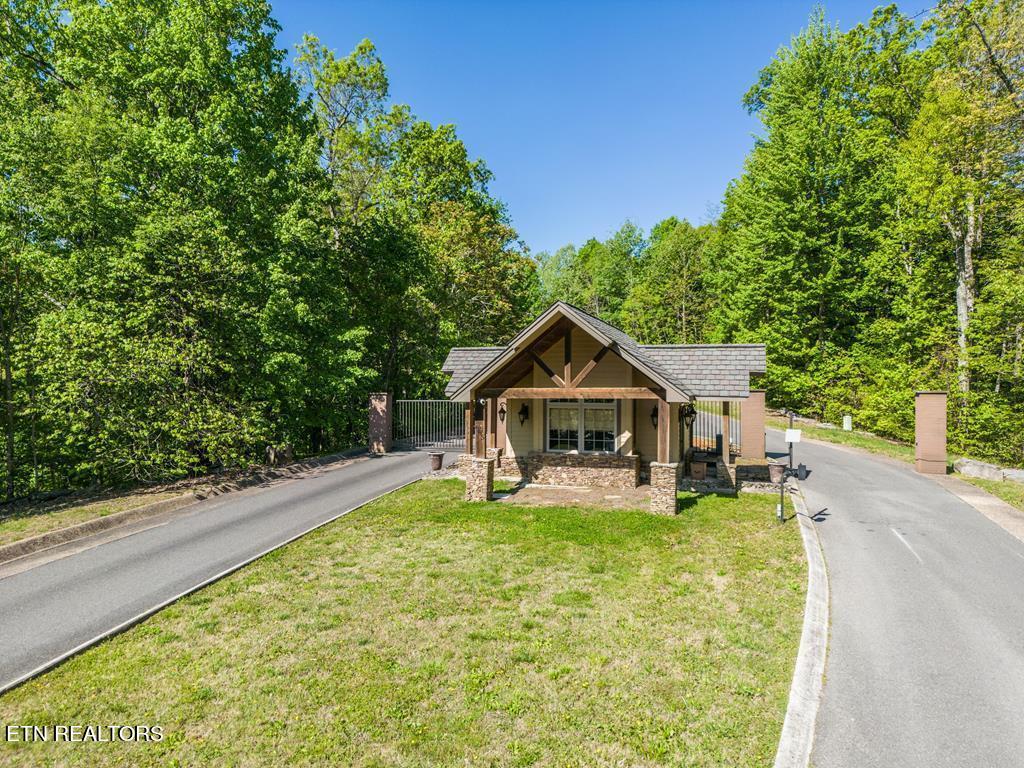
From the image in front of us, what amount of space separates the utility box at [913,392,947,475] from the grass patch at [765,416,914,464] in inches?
90.2

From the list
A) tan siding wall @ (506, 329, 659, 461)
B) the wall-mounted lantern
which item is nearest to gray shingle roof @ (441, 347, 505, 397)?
tan siding wall @ (506, 329, 659, 461)

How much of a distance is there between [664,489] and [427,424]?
15082 millimetres

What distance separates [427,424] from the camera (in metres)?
25.1

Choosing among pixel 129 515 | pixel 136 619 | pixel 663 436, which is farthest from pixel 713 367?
pixel 129 515

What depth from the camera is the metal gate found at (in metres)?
25.0

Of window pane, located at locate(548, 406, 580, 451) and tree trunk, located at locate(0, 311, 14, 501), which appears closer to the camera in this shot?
tree trunk, located at locate(0, 311, 14, 501)

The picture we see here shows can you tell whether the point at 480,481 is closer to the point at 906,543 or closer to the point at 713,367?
the point at 713,367

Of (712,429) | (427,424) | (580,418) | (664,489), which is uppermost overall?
(580,418)

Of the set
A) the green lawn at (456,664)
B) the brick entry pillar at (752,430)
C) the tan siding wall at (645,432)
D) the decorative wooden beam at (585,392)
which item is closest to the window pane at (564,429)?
the tan siding wall at (645,432)

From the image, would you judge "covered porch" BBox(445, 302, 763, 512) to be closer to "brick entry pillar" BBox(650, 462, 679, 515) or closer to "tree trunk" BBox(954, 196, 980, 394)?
"brick entry pillar" BBox(650, 462, 679, 515)

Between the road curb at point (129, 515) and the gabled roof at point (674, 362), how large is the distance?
25.0 feet

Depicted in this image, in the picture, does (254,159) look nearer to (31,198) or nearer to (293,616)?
(31,198)

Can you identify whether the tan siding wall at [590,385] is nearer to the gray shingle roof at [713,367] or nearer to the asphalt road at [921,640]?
the gray shingle roof at [713,367]

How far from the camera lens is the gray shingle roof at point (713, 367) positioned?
14.6 meters
